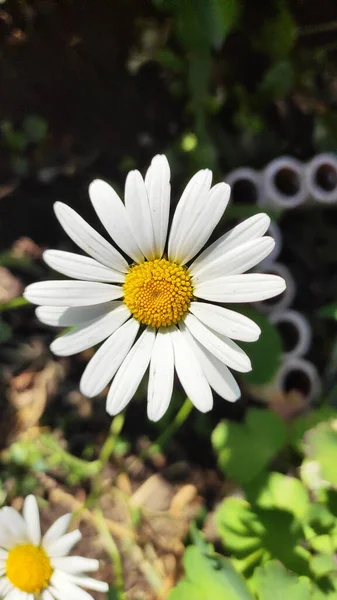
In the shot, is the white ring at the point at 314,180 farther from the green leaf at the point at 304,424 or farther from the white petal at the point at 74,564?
the white petal at the point at 74,564

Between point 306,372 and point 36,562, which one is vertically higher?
point 306,372

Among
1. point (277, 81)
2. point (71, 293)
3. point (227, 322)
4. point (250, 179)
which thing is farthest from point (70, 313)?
point (277, 81)

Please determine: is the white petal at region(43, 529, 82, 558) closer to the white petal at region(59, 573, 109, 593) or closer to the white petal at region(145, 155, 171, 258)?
the white petal at region(59, 573, 109, 593)

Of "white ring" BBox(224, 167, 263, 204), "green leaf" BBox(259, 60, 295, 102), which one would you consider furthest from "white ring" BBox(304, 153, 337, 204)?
"green leaf" BBox(259, 60, 295, 102)

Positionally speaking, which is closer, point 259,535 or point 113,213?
point 113,213

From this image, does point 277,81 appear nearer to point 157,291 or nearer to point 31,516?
point 157,291

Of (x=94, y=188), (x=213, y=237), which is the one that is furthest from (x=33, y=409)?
(x=94, y=188)

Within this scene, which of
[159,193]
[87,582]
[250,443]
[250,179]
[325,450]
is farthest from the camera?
[250,179]
